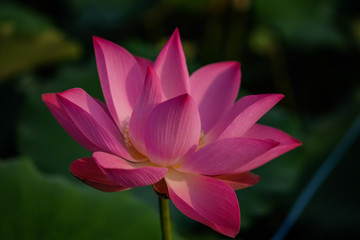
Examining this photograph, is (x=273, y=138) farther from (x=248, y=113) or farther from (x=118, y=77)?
(x=118, y=77)

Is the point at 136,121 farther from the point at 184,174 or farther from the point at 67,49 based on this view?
the point at 67,49

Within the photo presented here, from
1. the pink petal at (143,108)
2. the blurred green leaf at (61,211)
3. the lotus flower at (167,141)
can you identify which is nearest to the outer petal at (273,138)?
the lotus flower at (167,141)

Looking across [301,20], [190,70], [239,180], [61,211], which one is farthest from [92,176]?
[301,20]

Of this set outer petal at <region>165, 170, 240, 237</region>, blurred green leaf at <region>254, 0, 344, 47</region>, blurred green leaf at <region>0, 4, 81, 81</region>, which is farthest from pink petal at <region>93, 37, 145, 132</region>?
blurred green leaf at <region>254, 0, 344, 47</region>

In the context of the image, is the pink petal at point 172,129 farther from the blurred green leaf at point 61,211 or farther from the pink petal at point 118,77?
the blurred green leaf at point 61,211

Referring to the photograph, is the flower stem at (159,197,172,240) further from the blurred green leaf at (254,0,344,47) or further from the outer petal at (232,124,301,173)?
the blurred green leaf at (254,0,344,47)

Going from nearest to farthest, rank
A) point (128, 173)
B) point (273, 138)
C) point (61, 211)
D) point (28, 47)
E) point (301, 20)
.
Answer: point (128, 173)
point (273, 138)
point (61, 211)
point (28, 47)
point (301, 20)
